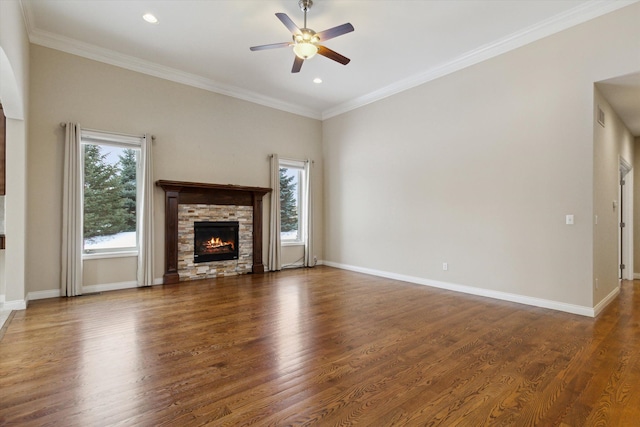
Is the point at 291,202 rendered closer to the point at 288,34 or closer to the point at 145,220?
the point at 145,220

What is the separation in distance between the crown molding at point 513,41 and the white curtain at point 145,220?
429 cm

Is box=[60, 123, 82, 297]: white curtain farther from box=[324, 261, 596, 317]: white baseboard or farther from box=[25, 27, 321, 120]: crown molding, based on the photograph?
box=[324, 261, 596, 317]: white baseboard

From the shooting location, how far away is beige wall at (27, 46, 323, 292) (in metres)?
4.57

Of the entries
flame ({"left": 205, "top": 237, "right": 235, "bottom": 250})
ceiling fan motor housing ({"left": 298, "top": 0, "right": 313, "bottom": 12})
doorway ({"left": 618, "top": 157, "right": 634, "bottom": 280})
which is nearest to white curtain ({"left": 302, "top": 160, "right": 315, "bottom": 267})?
flame ({"left": 205, "top": 237, "right": 235, "bottom": 250})

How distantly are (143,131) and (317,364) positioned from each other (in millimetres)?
4832

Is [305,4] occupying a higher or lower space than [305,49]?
higher

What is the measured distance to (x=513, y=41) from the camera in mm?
4438

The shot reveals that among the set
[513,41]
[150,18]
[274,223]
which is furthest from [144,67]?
[513,41]

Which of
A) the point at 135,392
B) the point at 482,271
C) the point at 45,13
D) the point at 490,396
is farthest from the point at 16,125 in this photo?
the point at 482,271

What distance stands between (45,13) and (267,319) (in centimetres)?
473

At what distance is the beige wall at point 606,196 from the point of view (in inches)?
155

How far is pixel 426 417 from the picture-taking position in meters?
1.89

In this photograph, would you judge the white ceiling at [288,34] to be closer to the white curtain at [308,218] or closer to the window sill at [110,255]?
the white curtain at [308,218]

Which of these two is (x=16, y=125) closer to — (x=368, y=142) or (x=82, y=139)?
(x=82, y=139)
